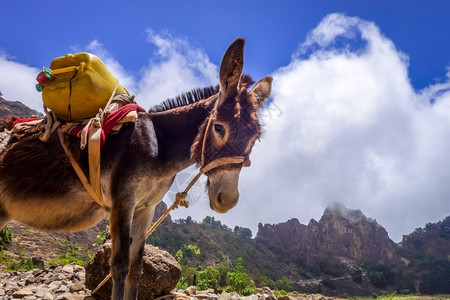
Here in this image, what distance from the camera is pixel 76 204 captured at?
2908 mm

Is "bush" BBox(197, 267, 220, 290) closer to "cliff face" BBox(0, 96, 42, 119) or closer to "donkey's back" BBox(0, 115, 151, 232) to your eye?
"donkey's back" BBox(0, 115, 151, 232)

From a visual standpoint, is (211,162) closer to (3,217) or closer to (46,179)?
(46,179)

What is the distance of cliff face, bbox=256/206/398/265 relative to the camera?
77.7 m

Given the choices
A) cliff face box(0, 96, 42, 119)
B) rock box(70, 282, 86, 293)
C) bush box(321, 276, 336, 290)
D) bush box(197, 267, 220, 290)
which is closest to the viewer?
rock box(70, 282, 86, 293)

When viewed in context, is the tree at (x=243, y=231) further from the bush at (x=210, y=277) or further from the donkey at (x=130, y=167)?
the donkey at (x=130, y=167)

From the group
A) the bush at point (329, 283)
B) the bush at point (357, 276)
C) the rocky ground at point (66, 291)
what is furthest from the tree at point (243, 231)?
the rocky ground at point (66, 291)

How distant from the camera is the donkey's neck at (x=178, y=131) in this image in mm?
2938

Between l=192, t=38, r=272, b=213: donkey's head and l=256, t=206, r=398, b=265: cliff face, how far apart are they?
79646 millimetres

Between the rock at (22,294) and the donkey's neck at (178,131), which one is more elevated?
the donkey's neck at (178,131)

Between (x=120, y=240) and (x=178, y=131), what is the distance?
1200 millimetres

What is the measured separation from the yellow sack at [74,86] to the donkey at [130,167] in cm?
34

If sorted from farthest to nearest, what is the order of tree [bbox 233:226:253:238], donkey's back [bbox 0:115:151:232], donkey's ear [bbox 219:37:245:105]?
1. tree [bbox 233:226:253:238]
2. donkey's back [bbox 0:115:151:232]
3. donkey's ear [bbox 219:37:245:105]

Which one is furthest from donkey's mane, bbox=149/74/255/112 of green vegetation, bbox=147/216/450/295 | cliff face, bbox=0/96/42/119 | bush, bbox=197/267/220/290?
cliff face, bbox=0/96/42/119

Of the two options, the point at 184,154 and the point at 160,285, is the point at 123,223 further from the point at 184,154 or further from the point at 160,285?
the point at 160,285
